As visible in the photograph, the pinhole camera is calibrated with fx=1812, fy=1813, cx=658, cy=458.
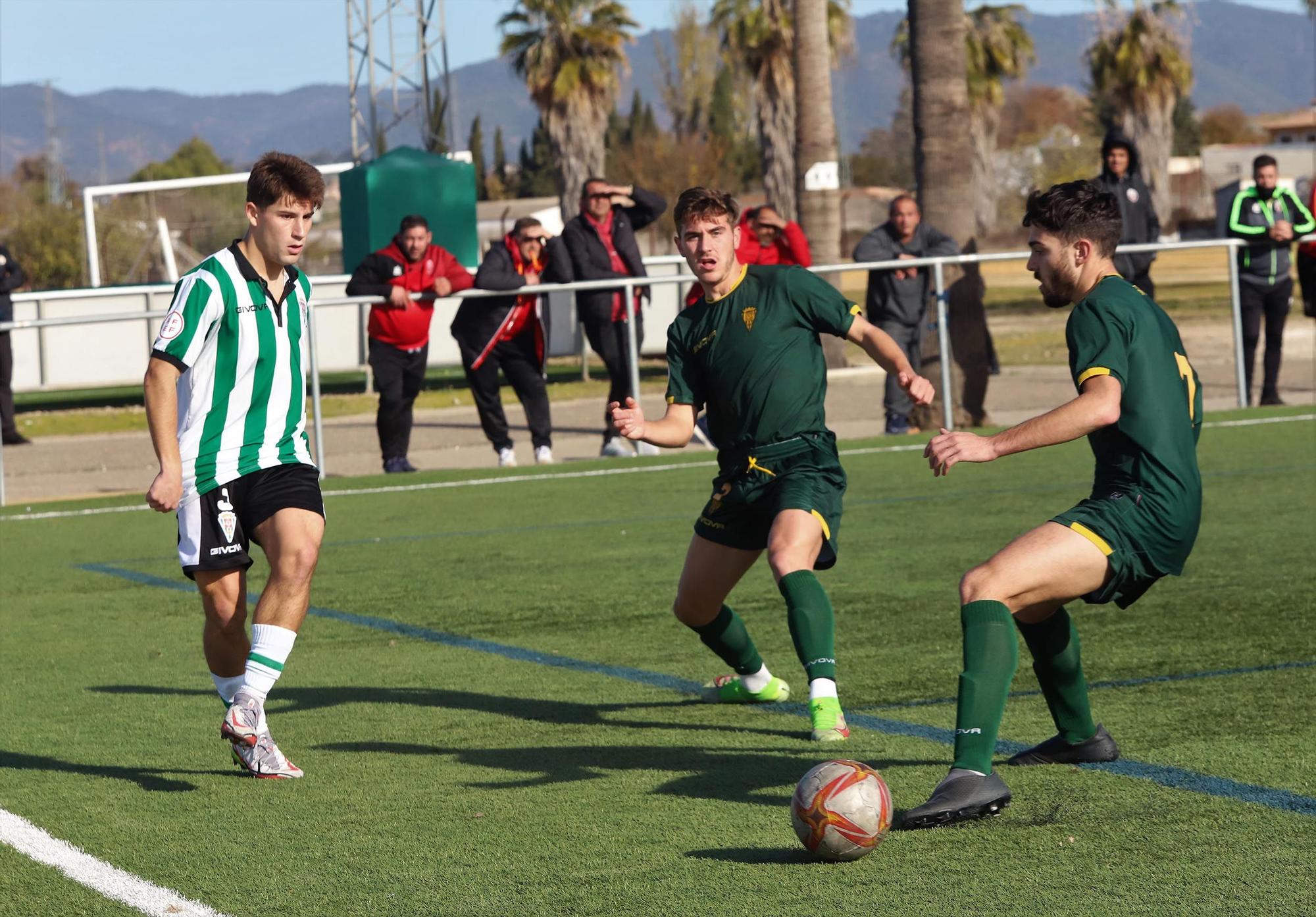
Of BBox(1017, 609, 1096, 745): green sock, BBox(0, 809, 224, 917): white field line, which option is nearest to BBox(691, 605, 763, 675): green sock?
BBox(1017, 609, 1096, 745): green sock

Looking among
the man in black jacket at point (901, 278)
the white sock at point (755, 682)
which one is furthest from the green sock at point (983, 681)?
the man in black jacket at point (901, 278)

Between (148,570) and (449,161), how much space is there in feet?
50.5

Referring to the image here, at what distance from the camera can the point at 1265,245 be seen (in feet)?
50.8

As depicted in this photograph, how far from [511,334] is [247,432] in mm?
8808

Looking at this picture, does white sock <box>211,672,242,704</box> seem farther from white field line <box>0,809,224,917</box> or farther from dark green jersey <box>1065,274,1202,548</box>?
dark green jersey <box>1065,274,1202,548</box>

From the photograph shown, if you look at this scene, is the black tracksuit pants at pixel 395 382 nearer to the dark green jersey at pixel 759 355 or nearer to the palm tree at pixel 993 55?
the dark green jersey at pixel 759 355

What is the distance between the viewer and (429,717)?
20.9ft

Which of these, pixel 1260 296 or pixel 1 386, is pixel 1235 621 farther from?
pixel 1 386

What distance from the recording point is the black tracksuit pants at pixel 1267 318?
15570mm

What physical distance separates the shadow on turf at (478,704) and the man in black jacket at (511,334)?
7334mm

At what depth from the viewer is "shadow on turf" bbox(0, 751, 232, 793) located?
5.43 metres

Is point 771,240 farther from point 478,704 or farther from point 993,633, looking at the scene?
point 993,633

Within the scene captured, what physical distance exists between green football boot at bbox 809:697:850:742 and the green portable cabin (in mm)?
19633

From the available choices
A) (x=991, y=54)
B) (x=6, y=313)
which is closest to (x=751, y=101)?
(x=991, y=54)
